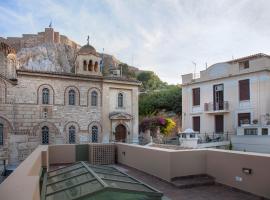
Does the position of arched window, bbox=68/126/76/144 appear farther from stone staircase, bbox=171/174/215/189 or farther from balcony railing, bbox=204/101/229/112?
stone staircase, bbox=171/174/215/189

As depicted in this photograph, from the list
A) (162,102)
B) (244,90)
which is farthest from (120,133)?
(162,102)

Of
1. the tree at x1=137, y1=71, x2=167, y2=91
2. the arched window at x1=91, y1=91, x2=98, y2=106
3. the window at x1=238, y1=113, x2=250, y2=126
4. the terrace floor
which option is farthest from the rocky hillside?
the terrace floor

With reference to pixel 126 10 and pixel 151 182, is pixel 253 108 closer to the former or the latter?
pixel 126 10

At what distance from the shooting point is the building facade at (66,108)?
63.1 ft

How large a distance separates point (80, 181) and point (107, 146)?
762 centimetres

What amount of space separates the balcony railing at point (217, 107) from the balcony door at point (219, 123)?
73 centimetres

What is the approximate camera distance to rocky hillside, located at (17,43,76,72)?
5934 centimetres

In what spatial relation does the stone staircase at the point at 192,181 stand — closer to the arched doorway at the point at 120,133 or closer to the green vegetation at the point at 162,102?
the arched doorway at the point at 120,133

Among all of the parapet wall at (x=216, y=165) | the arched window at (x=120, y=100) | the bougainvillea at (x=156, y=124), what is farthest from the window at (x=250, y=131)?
the parapet wall at (x=216, y=165)

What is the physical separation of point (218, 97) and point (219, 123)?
2449mm

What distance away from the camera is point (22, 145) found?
19.3 m

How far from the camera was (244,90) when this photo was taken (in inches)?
904

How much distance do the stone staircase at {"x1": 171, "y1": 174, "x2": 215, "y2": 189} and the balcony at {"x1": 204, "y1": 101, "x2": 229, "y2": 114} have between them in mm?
17047

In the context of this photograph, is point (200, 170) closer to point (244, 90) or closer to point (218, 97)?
point (244, 90)
